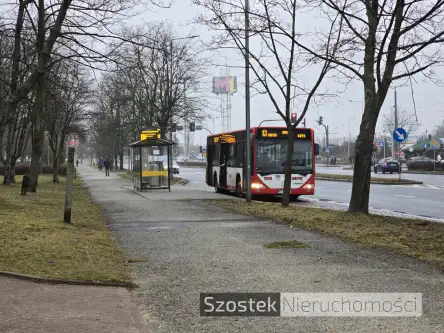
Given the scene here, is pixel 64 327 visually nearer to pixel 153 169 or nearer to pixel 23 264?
pixel 23 264

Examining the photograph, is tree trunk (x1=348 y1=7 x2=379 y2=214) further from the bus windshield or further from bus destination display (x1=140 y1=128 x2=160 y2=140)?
bus destination display (x1=140 y1=128 x2=160 y2=140)

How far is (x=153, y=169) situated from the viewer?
2644 cm

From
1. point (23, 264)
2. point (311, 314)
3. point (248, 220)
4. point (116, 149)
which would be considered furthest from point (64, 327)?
point (116, 149)

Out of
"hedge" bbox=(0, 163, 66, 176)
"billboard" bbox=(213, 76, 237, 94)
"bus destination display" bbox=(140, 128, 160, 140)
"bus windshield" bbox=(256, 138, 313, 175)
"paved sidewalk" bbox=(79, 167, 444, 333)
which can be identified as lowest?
"paved sidewalk" bbox=(79, 167, 444, 333)

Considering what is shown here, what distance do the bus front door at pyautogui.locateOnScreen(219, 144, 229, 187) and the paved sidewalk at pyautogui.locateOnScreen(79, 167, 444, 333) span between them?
44.4 ft

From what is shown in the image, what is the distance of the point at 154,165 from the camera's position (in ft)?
86.6

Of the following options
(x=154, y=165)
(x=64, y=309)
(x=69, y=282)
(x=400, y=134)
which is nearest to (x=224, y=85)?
(x=400, y=134)

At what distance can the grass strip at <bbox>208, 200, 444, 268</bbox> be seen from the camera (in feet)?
28.2

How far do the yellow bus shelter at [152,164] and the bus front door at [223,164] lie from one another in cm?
247

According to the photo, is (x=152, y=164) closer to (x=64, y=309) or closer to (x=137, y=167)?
(x=137, y=167)

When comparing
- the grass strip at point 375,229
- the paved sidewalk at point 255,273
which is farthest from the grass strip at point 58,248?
the grass strip at point 375,229

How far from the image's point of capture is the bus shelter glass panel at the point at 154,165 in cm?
2611

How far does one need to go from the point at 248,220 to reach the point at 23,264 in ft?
22.9

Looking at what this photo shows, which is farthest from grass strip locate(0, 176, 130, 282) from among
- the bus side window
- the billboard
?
the billboard
